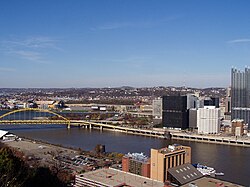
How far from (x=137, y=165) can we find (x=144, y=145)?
456 centimetres

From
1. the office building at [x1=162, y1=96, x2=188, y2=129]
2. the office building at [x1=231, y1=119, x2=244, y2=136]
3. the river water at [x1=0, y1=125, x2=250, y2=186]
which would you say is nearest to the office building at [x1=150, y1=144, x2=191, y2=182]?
the river water at [x1=0, y1=125, x2=250, y2=186]

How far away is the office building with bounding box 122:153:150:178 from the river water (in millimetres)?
1705

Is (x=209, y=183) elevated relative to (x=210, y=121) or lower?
lower

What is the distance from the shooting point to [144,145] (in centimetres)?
1123

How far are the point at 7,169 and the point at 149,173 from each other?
11.4 ft

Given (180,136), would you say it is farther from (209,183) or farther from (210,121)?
(209,183)

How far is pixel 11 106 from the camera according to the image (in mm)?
26672

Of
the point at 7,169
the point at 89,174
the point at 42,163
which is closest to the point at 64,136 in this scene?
the point at 42,163

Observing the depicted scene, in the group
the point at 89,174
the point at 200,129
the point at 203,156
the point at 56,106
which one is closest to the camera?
the point at 89,174

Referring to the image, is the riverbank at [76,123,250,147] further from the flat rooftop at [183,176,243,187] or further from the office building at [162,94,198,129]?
the flat rooftop at [183,176,243,187]

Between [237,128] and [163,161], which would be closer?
[163,161]

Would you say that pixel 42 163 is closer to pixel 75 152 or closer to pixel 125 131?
pixel 75 152

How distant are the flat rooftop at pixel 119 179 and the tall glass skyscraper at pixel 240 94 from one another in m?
9.85

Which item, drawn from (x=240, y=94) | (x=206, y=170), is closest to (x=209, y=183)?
(x=206, y=170)
